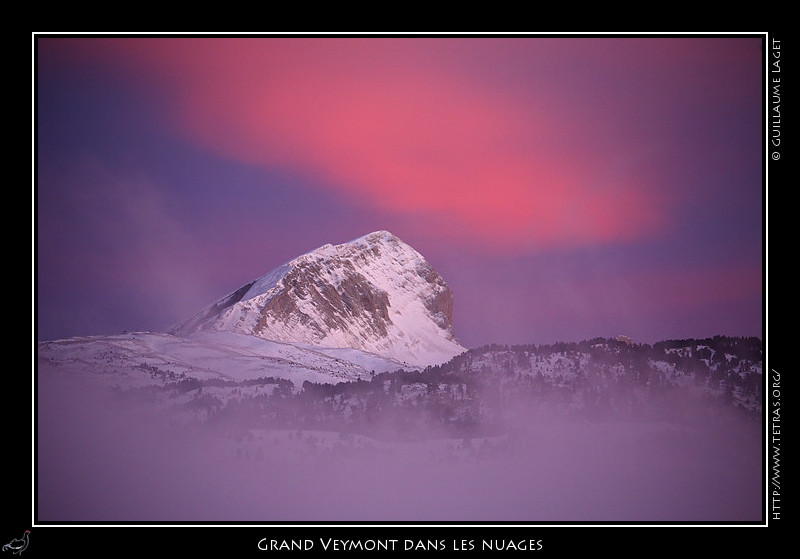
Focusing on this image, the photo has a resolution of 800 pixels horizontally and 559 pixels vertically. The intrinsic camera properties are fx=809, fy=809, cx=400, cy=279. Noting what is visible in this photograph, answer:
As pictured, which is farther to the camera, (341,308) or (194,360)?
(341,308)

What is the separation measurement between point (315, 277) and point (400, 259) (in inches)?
156

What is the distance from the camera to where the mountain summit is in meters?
28.9

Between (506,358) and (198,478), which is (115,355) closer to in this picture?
(198,478)
